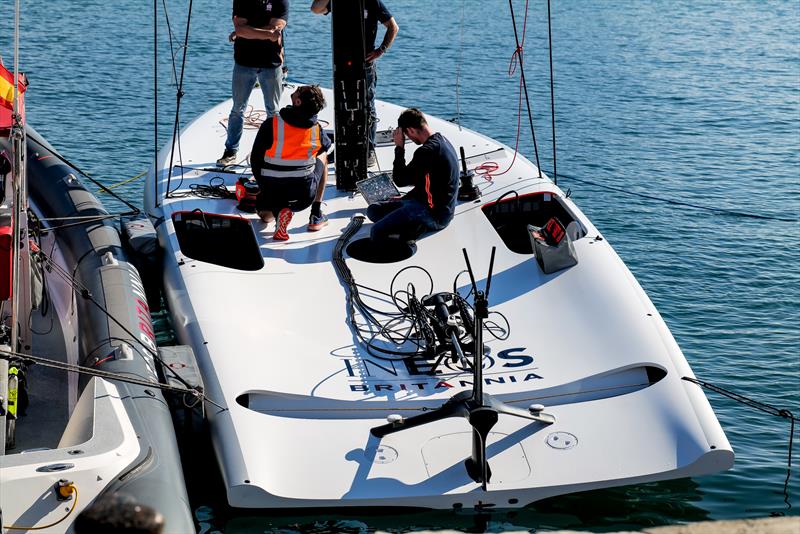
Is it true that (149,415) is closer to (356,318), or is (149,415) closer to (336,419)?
(336,419)

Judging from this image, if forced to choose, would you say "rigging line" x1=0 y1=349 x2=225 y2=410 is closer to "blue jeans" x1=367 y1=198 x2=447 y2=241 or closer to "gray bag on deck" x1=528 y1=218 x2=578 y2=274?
"blue jeans" x1=367 y1=198 x2=447 y2=241

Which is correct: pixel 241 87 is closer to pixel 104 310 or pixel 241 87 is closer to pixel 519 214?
pixel 519 214

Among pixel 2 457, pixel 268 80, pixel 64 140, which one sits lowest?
pixel 64 140

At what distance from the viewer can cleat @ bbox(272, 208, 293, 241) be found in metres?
6.63

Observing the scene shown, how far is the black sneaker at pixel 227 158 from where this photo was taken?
7785 millimetres

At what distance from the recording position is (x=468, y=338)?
222 inches

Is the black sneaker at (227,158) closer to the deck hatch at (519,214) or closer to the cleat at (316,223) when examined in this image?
the cleat at (316,223)

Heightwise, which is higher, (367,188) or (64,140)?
(367,188)

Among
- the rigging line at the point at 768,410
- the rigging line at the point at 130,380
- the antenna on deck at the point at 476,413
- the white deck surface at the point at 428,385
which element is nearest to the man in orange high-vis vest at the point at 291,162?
the white deck surface at the point at 428,385

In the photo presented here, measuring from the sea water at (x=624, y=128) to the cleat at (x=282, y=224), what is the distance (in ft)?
5.89

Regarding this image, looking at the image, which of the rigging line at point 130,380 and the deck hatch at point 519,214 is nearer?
the rigging line at point 130,380

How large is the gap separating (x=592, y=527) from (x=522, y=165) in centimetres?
360

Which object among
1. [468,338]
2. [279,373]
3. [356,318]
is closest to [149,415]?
[279,373]

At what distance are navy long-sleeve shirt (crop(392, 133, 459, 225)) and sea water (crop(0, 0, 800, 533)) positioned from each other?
2.02 meters
